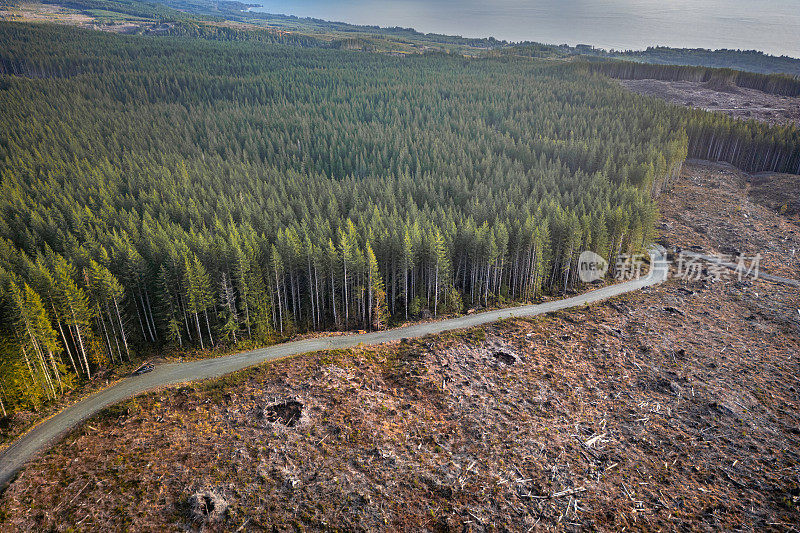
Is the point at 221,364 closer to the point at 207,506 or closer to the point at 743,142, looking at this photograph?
the point at 207,506

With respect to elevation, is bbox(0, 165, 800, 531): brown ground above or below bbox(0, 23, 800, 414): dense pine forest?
below

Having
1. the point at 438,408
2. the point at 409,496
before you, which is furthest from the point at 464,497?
the point at 438,408

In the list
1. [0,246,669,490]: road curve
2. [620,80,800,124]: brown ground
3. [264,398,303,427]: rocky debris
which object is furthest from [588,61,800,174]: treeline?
Result: [264,398,303,427]: rocky debris

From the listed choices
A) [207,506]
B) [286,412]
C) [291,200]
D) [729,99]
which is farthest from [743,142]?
A: [207,506]

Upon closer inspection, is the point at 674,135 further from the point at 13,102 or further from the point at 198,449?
the point at 13,102

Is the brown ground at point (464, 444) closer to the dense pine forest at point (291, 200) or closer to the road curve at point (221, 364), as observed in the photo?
the road curve at point (221, 364)

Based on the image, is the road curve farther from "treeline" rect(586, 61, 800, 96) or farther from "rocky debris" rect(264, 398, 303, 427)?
"treeline" rect(586, 61, 800, 96)
